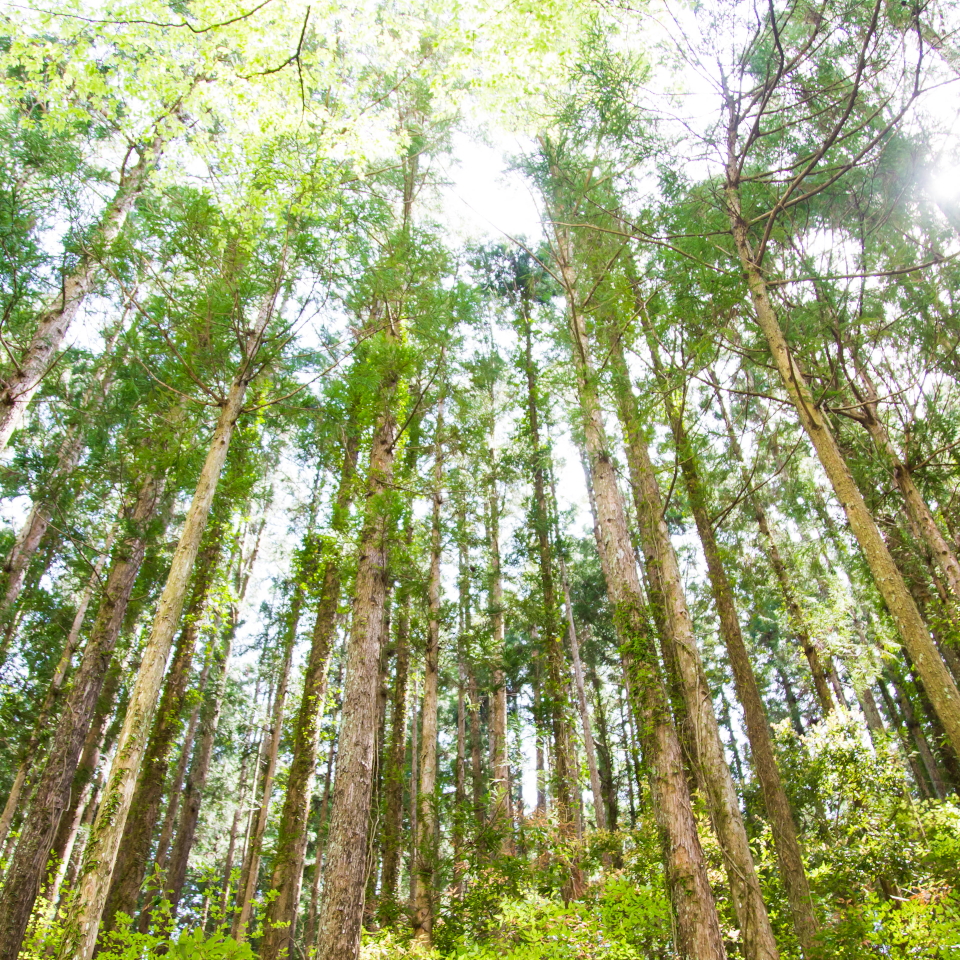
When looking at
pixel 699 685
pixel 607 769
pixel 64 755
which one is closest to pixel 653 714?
pixel 699 685

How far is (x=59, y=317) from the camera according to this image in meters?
7.67

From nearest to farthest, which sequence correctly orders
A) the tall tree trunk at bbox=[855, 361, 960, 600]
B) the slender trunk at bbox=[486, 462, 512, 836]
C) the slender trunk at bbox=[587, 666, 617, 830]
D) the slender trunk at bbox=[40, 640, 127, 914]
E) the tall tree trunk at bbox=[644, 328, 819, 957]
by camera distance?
1. the tall tree trunk at bbox=[644, 328, 819, 957]
2. the tall tree trunk at bbox=[855, 361, 960, 600]
3. the slender trunk at bbox=[486, 462, 512, 836]
4. the slender trunk at bbox=[40, 640, 127, 914]
5. the slender trunk at bbox=[587, 666, 617, 830]

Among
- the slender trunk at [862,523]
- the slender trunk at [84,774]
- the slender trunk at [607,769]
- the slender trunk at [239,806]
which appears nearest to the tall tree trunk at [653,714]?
the slender trunk at [862,523]

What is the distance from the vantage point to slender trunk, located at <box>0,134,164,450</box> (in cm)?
660

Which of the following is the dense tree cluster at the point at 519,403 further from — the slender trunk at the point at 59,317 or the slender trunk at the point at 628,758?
the slender trunk at the point at 628,758

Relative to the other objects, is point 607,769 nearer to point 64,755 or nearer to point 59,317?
point 64,755

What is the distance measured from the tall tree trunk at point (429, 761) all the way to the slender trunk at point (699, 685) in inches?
110

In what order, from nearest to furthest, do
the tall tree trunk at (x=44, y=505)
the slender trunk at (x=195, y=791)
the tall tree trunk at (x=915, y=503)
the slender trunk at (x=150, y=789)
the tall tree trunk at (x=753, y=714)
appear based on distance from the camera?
the tall tree trunk at (x=753, y=714) < the slender trunk at (x=150, y=789) < the tall tree trunk at (x=915, y=503) < the tall tree trunk at (x=44, y=505) < the slender trunk at (x=195, y=791)

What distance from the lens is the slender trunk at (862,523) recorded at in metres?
3.23

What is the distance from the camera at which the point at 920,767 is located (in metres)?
16.0

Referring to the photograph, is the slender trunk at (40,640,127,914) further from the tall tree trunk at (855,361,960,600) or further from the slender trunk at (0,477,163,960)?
the tall tree trunk at (855,361,960,600)

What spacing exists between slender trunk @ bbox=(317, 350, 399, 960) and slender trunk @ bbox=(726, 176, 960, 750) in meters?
→ 4.65

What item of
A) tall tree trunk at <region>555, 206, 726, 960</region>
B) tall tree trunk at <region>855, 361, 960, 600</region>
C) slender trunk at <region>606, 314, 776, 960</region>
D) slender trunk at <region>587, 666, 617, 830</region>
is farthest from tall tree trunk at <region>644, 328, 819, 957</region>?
slender trunk at <region>587, 666, 617, 830</region>

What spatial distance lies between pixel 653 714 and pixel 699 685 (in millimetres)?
571
